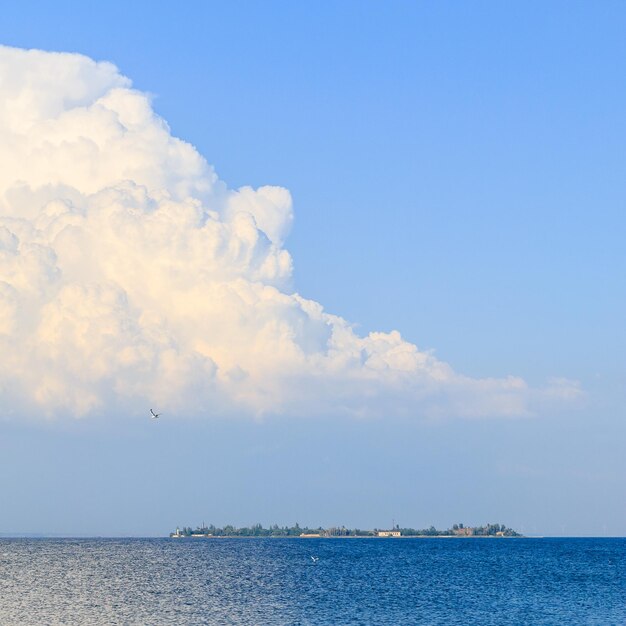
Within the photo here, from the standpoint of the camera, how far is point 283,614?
121 meters

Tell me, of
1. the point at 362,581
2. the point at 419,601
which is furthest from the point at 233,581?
the point at 419,601

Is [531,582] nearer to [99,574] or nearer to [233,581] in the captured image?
[233,581]

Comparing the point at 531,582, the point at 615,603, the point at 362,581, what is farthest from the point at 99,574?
the point at 615,603

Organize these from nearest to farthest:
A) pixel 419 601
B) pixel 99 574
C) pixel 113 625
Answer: pixel 113 625 → pixel 419 601 → pixel 99 574

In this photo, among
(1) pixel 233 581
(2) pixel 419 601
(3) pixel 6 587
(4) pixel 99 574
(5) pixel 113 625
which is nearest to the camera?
(5) pixel 113 625

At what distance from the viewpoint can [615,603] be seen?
144 metres

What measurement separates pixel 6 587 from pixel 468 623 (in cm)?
8256

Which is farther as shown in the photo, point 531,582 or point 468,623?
point 531,582

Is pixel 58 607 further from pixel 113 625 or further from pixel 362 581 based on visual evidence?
pixel 362 581

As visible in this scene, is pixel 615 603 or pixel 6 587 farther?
pixel 6 587

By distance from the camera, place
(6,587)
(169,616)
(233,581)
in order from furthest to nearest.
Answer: (233,581)
(6,587)
(169,616)

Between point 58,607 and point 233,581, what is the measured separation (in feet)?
170

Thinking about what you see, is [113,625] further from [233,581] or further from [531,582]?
[531,582]

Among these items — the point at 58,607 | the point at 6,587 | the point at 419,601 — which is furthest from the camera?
the point at 6,587
